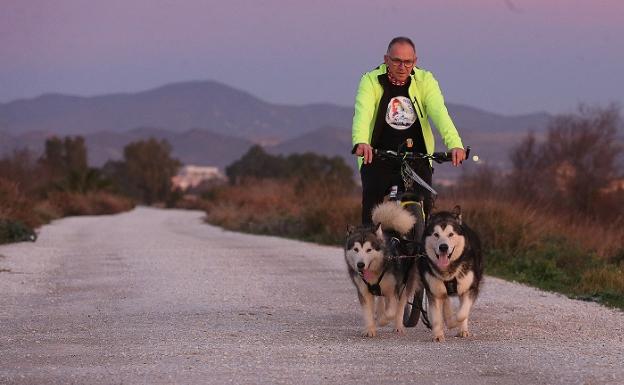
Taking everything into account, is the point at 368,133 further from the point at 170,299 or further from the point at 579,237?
the point at 579,237

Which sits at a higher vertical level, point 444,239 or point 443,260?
point 444,239

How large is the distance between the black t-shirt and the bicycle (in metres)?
0.14

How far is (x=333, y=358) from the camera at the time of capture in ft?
25.6

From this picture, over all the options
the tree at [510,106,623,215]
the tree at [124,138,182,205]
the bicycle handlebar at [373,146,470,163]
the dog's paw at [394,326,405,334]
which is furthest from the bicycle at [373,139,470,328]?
the tree at [124,138,182,205]

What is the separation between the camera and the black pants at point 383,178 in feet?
30.7

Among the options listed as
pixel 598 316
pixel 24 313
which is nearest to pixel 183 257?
pixel 24 313

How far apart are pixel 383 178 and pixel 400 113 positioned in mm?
565

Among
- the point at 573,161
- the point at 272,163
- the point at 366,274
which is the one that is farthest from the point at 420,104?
the point at 272,163

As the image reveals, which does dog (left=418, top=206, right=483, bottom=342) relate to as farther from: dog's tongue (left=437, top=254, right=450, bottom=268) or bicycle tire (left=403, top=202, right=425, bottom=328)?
bicycle tire (left=403, top=202, right=425, bottom=328)

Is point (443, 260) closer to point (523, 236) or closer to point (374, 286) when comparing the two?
point (374, 286)

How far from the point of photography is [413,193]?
926 centimetres

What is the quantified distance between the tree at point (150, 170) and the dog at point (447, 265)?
320 ft

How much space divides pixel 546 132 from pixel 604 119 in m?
2.64

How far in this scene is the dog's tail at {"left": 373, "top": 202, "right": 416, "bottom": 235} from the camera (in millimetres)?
8828
